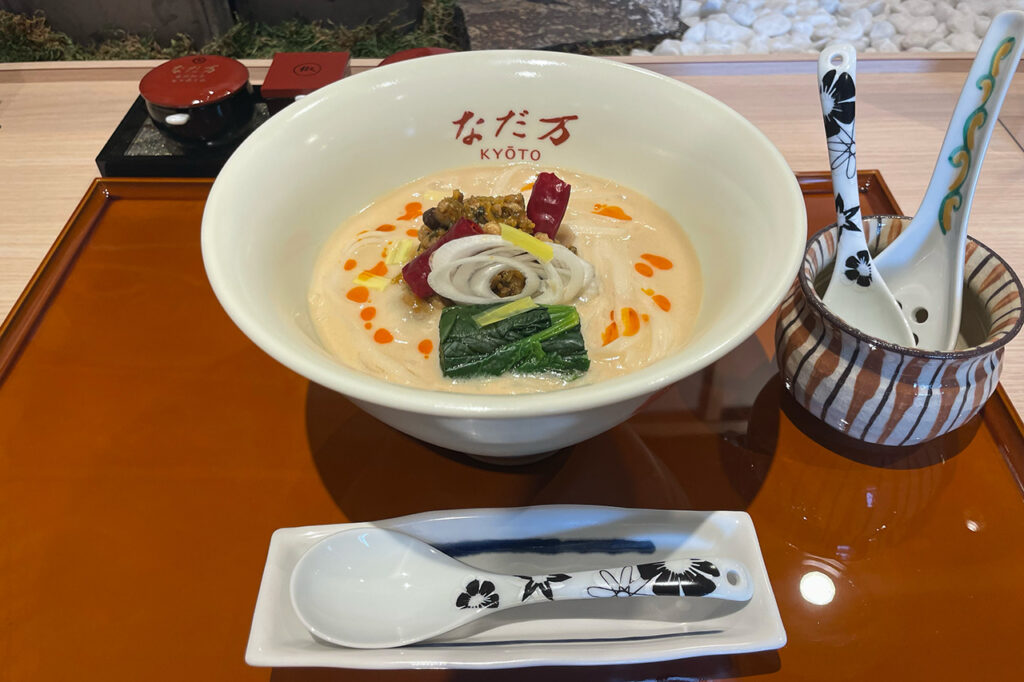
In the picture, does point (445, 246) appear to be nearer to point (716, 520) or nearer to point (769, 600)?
point (716, 520)

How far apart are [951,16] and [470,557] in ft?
10.1

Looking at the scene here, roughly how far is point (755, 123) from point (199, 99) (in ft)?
5.70

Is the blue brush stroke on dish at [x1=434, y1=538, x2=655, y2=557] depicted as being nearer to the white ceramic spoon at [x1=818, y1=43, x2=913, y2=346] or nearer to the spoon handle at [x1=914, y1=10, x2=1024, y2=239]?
the white ceramic spoon at [x1=818, y1=43, x2=913, y2=346]

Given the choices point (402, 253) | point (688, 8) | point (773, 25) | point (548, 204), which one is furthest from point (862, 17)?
point (402, 253)

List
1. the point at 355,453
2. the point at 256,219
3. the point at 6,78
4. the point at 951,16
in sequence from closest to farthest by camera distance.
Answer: the point at 256,219
the point at 355,453
the point at 6,78
the point at 951,16

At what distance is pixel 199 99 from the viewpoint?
188 cm

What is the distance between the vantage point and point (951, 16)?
8.90 feet

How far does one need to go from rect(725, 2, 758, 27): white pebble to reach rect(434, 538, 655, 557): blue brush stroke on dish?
107 inches

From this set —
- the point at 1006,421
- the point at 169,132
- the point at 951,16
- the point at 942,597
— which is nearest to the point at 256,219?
the point at 169,132

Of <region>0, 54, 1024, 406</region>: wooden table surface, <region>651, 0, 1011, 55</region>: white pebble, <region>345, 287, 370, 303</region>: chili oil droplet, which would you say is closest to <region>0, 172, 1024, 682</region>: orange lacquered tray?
<region>345, 287, 370, 303</region>: chili oil droplet

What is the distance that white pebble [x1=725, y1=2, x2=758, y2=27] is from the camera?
289cm

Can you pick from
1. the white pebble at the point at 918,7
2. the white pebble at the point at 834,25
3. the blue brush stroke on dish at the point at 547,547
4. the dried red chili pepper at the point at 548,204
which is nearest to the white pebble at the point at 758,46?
the white pebble at the point at 834,25

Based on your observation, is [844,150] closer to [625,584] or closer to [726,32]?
[625,584]

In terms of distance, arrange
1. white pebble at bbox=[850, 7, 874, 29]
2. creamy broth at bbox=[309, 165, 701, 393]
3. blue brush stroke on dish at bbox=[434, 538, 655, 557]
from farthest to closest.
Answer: white pebble at bbox=[850, 7, 874, 29] → creamy broth at bbox=[309, 165, 701, 393] → blue brush stroke on dish at bbox=[434, 538, 655, 557]
